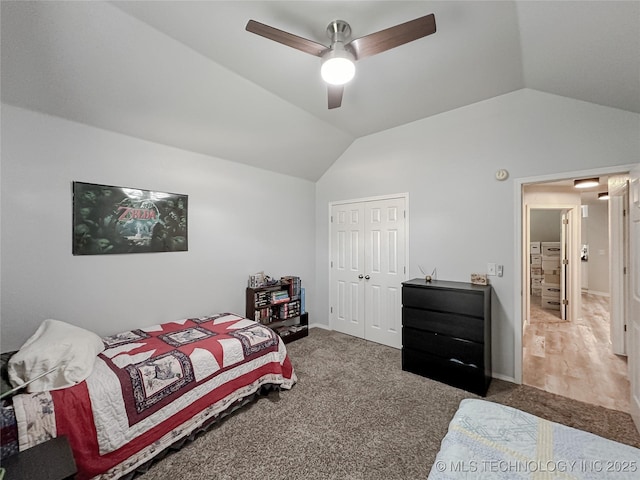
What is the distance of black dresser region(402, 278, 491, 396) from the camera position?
8.18ft

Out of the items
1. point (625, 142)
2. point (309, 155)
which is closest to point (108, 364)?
Result: point (309, 155)

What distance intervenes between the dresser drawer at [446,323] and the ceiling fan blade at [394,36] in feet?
7.66

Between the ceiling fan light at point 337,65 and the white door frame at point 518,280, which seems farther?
the white door frame at point 518,280

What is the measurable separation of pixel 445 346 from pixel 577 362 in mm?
1797

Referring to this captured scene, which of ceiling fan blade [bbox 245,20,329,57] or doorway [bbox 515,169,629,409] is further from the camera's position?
doorway [bbox 515,169,629,409]

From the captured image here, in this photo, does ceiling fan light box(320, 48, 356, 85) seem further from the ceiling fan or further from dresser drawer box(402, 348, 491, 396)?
dresser drawer box(402, 348, 491, 396)

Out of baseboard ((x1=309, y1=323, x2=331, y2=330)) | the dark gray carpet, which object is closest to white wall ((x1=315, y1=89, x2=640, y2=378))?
the dark gray carpet

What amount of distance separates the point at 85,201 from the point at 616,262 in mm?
5891

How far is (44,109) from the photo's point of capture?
7.14ft

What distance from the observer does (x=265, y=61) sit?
221 cm

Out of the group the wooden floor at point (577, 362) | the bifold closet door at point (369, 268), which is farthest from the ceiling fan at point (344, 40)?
the wooden floor at point (577, 362)

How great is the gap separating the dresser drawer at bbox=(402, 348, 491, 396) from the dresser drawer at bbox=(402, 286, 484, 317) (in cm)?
51

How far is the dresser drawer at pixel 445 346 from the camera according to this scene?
2500mm

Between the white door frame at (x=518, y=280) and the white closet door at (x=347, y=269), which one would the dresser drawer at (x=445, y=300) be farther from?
the white closet door at (x=347, y=269)
